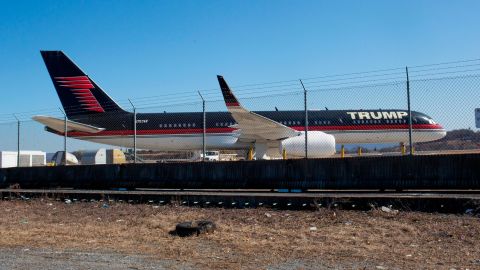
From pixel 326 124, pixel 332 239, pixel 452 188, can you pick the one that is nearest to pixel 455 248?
pixel 332 239

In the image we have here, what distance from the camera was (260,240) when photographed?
22.9 feet

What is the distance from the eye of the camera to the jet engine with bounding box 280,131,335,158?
2245cm

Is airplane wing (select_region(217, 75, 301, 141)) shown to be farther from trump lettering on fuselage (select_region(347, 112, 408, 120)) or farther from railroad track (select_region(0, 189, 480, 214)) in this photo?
railroad track (select_region(0, 189, 480, 214))

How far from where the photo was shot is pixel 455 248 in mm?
6047

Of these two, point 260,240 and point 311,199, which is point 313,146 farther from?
point 260,240

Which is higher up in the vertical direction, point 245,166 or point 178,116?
point 178,116

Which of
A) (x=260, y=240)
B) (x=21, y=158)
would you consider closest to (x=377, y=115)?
(x=260, y=240)

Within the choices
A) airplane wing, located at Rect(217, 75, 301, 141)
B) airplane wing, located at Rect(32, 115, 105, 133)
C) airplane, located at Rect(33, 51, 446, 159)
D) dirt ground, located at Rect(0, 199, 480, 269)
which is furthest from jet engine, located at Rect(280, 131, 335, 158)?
dirt ground, located at Rect(0, 199, 480, 269)

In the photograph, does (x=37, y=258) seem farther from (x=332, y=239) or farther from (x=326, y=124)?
(x=326, y=124)

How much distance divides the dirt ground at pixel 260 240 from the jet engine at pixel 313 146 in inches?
506

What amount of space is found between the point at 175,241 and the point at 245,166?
6043 millimetres

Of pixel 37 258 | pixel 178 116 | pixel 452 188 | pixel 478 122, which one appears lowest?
pixel 37 258

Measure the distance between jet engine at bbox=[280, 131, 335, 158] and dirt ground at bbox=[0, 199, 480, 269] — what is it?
12.8 meters

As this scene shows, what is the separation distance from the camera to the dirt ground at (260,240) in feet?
18.5
